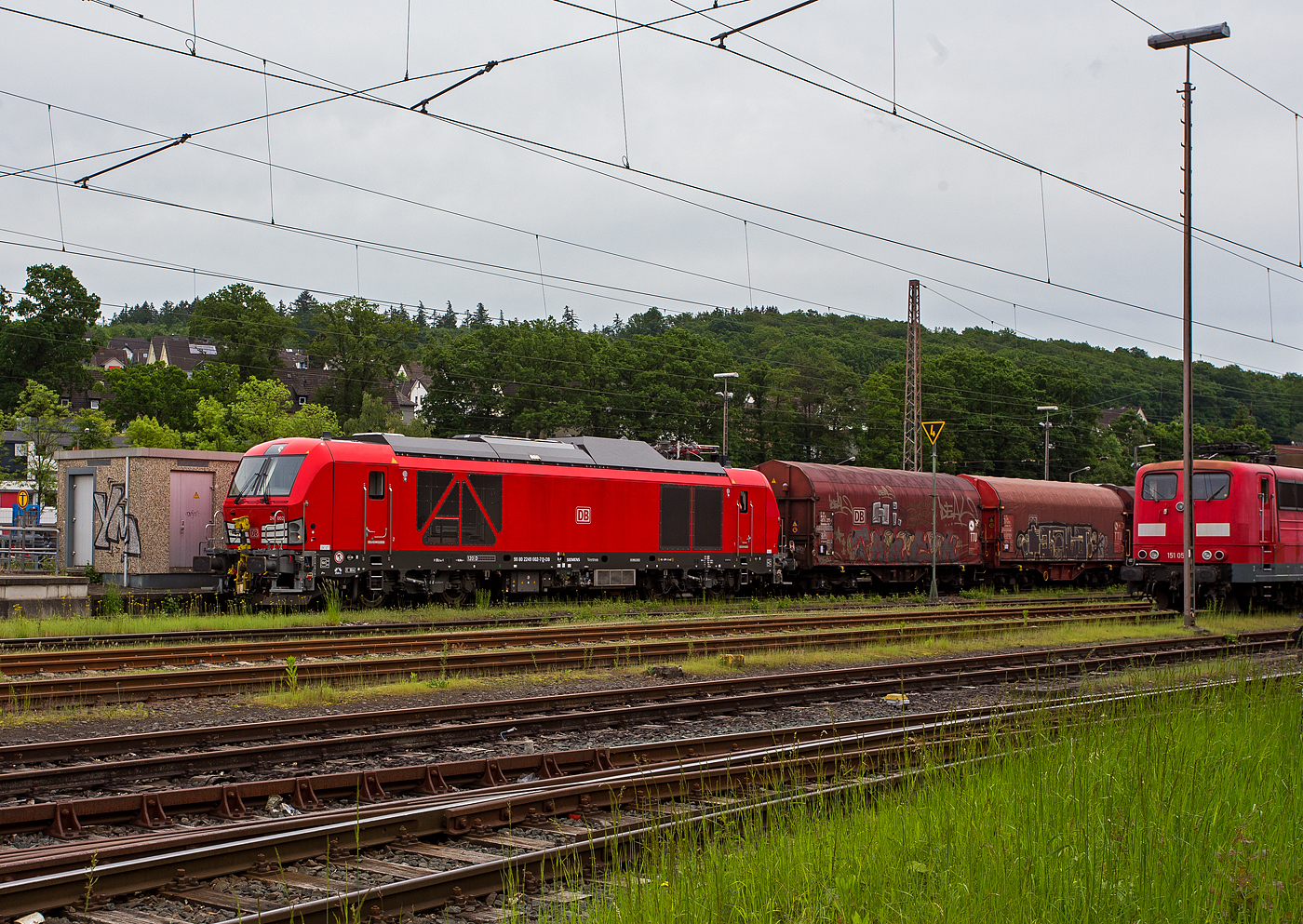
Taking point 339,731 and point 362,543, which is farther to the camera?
point 362,543

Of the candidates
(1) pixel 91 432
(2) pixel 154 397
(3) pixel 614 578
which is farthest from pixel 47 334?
(3) pixel 614 578

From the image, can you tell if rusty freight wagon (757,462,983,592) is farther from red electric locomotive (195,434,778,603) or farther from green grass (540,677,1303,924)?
green grass (540,677,1303,924)

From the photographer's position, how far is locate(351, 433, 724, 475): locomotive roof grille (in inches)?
916

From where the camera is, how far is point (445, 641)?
16.5 meters

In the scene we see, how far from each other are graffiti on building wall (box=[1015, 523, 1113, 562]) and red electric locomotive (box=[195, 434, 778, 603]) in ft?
34.9

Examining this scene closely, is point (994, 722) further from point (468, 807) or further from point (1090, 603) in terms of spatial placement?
point (1090, 603)

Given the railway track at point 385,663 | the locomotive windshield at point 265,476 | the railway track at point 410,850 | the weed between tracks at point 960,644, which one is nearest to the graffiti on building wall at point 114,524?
the locomotive windshield at point 265,476

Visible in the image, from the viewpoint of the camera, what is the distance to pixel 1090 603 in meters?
28.9

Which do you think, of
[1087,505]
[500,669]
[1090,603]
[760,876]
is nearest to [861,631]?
[500,669]

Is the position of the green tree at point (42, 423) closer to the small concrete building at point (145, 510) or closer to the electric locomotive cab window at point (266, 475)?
the small concrete building at point (145, 510)

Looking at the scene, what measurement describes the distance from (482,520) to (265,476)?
15.0 feet

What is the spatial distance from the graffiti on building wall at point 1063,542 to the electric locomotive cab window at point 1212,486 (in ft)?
31.8

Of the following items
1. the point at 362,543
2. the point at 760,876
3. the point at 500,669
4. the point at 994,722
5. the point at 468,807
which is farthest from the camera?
the point at 362,543

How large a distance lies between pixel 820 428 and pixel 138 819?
70.1 metres
